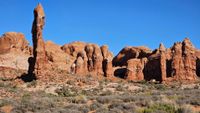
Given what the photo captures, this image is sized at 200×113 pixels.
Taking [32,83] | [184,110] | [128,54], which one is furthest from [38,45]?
[128,54]

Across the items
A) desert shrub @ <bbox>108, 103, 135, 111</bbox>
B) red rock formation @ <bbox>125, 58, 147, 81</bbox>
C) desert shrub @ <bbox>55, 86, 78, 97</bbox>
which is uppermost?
red rock formation @ <bbox>125, 58, 147, 81</bbox>

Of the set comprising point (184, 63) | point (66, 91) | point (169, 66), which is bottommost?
point (66, 91)

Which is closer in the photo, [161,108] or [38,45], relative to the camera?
[161,108]

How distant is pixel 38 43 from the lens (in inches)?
1881

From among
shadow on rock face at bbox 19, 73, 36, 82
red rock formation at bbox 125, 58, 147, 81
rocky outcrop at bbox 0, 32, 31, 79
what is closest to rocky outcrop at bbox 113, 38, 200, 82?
red rock formation at bbox 125, 58, 147, 81

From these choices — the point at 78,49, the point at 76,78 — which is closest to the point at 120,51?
the point at 78,49

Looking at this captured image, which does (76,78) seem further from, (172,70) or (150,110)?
(150,110)

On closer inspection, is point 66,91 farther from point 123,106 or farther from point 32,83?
point 123,106

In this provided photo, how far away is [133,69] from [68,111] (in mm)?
46359

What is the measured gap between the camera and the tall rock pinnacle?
156 ft

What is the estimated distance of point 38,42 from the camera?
4775cm

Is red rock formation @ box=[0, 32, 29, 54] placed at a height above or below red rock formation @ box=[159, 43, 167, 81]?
above

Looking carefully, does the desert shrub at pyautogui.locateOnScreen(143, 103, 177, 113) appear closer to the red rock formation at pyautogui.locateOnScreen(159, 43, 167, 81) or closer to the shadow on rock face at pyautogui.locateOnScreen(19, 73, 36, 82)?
the shadow on rock face at pyautogui.locateOnScreen(19, 73, 36, 82)

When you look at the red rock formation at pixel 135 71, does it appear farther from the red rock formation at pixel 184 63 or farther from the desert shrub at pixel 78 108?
the desert shrub at pixel 78 108
